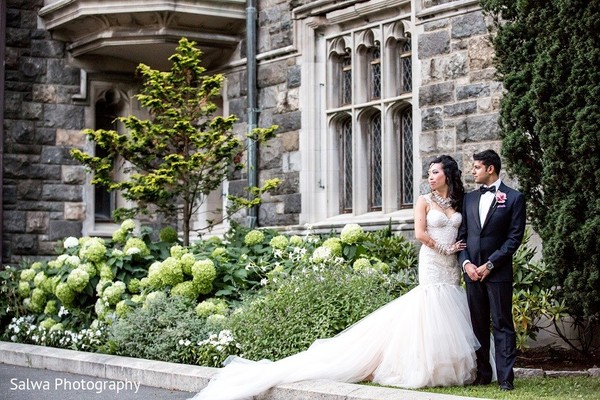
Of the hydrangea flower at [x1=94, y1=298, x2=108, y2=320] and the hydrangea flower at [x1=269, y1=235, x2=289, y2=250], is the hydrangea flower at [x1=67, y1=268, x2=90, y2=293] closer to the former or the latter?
the hydrangea flower at [x1=94, y1=298, x2=108, y2=320]

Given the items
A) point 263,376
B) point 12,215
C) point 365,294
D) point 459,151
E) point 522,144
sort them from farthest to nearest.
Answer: point 12,215, point 459,151, point 365,294, point 522,144, point 263,376

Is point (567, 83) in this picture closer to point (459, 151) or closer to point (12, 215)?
point (459, 151)

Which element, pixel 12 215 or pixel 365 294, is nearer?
pixel 365 294

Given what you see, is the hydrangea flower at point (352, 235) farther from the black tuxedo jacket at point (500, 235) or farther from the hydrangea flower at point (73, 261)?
the black tuxedo jacket at point (500, 235)

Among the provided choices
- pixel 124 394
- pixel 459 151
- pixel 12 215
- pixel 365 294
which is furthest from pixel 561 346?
pixel 12 215

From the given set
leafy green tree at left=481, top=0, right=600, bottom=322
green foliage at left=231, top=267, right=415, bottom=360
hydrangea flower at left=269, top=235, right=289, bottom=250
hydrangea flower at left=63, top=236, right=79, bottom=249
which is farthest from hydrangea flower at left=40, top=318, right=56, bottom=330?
leafy green tree at left=481, top=0, right=600, bottom=322

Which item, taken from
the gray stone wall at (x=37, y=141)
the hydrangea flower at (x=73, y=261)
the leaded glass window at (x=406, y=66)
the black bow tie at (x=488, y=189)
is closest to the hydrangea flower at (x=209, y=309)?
the hydrangea flower at (x=73, y=261)

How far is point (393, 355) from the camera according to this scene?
8516 millimetres

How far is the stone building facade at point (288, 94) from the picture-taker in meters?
12.0

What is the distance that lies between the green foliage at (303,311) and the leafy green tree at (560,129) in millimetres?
1621

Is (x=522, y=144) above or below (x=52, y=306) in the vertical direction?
above

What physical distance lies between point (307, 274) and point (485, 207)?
7.46 feet

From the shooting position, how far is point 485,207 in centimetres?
828

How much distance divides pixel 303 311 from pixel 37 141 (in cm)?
694
